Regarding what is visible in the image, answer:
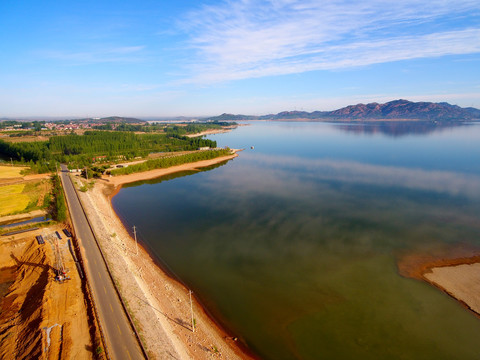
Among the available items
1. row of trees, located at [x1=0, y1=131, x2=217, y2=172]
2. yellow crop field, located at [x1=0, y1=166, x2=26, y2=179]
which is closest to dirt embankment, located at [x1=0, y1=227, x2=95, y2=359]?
yellow crop field, located at [x1=0, y1=166, x2=26, y2=179]

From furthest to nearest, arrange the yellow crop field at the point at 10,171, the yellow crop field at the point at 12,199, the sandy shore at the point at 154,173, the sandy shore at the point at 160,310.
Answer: the sandy shore at the point at 154,173 < the yellow crop field at the point at 10,171 < the yellow crop field at the point at 12,199 < the sandy shore at the point at 160,310

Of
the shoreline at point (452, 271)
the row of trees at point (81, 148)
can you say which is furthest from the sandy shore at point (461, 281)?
the row of trees at point (81, 148)

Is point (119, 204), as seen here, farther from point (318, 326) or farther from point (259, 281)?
point (318, 326)

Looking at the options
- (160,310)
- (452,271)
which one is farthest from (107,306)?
(452,271)

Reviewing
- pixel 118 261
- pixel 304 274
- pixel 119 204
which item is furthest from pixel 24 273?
pixel 304 274

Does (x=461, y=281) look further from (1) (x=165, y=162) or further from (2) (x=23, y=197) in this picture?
(1) (x=165, y=162)

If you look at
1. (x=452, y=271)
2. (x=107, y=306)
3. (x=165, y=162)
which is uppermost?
(x=165, y=162)

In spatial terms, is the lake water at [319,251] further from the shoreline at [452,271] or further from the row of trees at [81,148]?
the row of trees at [81,148]
